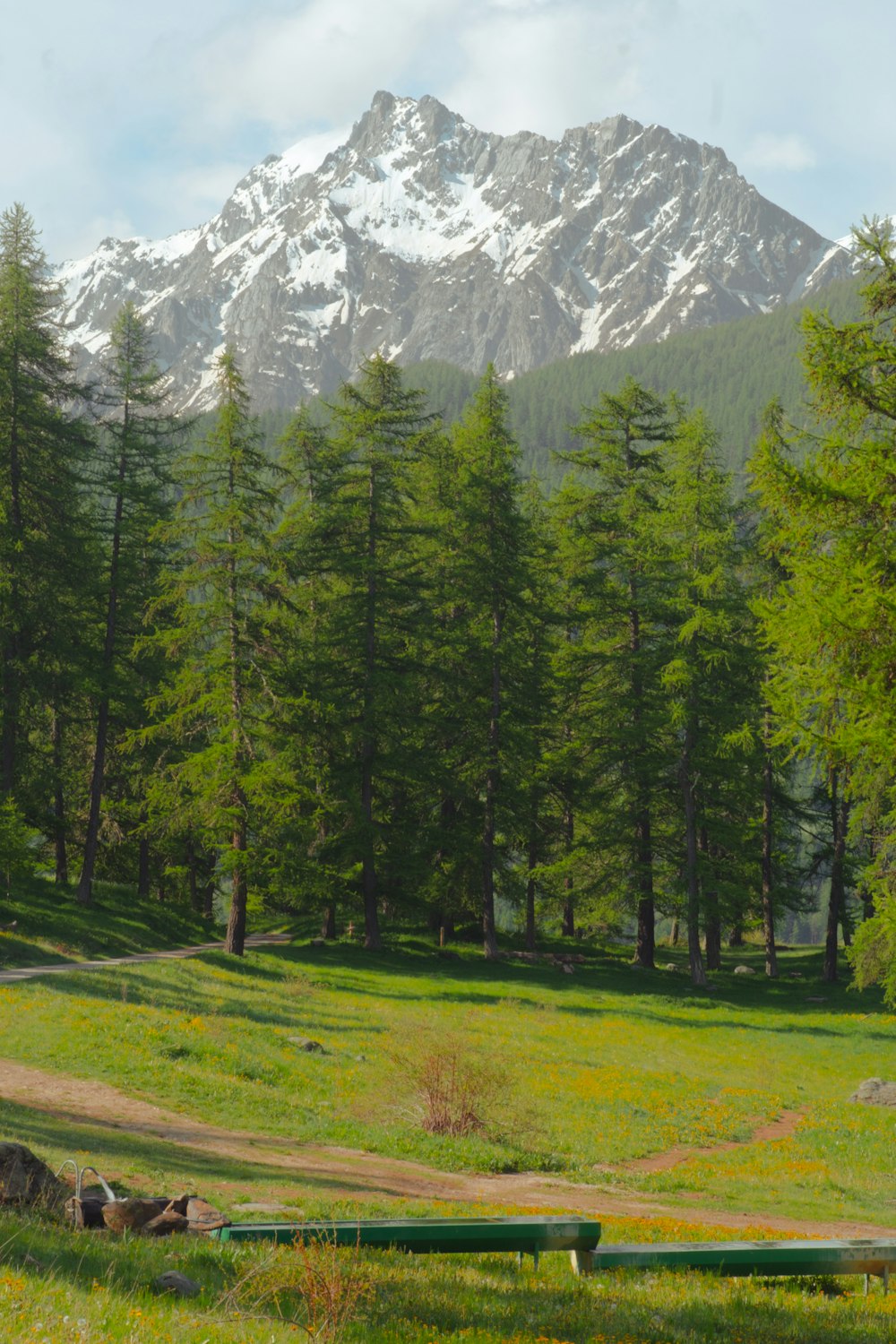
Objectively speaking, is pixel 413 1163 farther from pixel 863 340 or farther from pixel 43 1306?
pixel 863 340

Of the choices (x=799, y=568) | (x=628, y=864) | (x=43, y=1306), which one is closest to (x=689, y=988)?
(x=628, y=864)

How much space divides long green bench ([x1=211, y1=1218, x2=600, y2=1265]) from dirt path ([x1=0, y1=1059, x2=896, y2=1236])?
412cm

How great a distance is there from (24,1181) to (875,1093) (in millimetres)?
19024

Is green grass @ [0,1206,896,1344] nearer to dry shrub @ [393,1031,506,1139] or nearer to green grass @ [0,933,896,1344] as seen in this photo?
green grass @ [0,933,896,1344]

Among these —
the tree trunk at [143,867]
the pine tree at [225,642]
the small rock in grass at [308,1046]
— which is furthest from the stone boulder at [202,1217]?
the tree trunk at [143,867]

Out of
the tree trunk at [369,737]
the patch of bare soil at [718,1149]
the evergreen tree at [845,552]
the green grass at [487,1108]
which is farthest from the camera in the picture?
the tree trunk at [369,737]

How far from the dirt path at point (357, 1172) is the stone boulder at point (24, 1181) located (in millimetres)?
2805

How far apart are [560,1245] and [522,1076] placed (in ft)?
43.1

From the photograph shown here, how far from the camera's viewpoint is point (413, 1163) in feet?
47.0

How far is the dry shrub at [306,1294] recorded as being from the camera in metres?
5.89

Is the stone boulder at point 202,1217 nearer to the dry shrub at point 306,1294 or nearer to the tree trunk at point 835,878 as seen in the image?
the dry shrub at point 306,1294

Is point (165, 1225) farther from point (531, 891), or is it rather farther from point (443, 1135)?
point (531, 891)

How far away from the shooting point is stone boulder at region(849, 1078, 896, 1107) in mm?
21359

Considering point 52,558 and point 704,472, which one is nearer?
point 52,558
